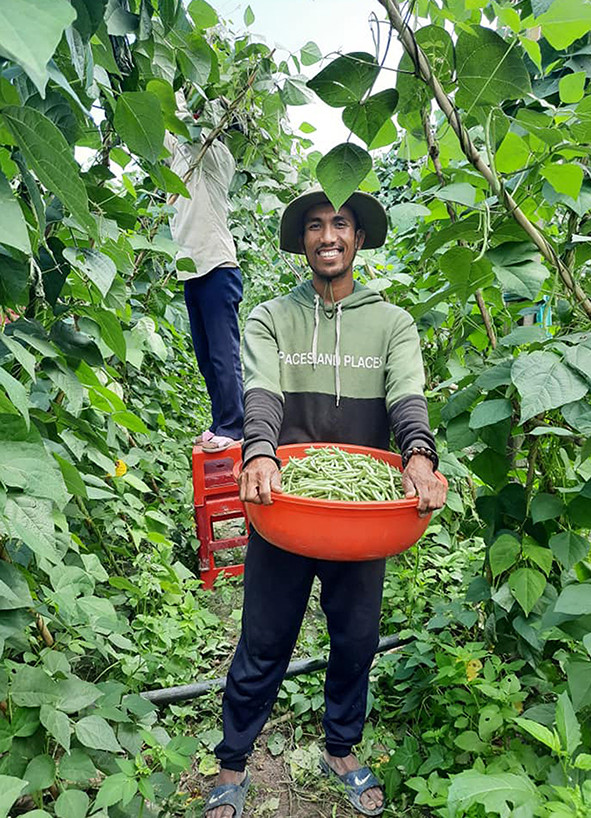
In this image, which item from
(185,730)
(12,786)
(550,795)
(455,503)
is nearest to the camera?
(12,786)

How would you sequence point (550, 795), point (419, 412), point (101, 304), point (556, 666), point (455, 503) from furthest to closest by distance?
point (455, 503), point (556, 666), point (419, 412), point (101, 304), point (550, 795)

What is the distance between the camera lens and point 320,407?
70.3 inches

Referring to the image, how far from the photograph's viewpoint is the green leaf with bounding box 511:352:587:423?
1099 mm

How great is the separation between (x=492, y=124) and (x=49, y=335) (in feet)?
3.04

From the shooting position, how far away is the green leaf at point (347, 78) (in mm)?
822

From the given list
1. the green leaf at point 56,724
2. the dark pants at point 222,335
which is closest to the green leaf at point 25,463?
the green leaf at point 56,724

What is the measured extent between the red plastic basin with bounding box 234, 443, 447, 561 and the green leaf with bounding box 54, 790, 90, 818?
2.26 ft

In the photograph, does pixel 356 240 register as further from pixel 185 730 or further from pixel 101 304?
pixel 185 730

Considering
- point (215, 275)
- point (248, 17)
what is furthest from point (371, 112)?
point (215, 275)

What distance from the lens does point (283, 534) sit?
139 centimetres

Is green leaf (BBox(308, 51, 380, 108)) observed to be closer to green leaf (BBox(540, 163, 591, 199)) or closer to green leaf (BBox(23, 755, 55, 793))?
green leaf (BBox(540, 163, 591, 199))

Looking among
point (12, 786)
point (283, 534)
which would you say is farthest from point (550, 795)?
point (12, 786)

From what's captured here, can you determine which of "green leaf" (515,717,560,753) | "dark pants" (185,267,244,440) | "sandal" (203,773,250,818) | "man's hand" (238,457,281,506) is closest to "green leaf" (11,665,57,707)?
"man's hand" (238,457,281,506)

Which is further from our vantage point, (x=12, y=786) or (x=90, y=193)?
(x=90, y=193)
